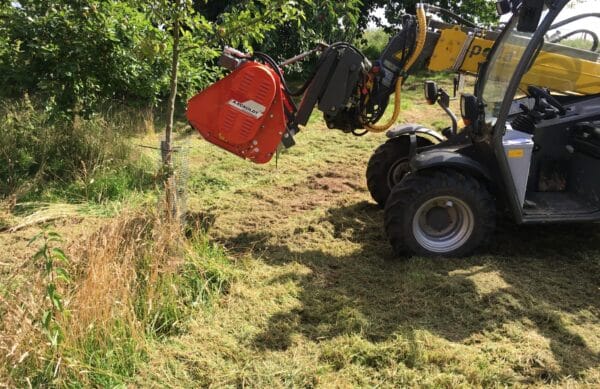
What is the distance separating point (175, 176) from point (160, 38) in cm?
115

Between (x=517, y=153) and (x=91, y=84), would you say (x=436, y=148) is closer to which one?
(x=517, y=153)

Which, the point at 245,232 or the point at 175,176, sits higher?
the point at 175,176

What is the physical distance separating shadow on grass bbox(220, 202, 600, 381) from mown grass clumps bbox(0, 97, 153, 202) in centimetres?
181

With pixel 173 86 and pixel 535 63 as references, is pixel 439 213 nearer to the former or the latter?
pixel 535 63

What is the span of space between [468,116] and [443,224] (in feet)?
2.99

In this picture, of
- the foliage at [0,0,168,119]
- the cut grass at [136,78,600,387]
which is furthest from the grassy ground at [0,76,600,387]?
the foliage at [0,0,168,119]

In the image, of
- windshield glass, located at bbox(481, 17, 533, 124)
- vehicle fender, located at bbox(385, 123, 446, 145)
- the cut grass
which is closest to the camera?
the cut grass

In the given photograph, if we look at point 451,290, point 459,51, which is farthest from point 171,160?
point 459,51

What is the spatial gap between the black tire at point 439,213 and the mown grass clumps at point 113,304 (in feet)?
4.54

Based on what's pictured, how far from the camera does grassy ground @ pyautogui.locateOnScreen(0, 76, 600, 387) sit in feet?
9.28

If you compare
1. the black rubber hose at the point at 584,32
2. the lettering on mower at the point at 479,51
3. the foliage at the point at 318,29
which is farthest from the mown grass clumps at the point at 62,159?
the foliage at the point at 318,29

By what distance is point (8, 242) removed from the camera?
4242 mm

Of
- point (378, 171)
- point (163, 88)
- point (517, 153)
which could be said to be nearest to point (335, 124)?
point (378, 171)

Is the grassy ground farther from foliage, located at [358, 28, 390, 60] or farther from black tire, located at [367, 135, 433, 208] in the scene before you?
foliage, located at [358, 28, 390, 60]
